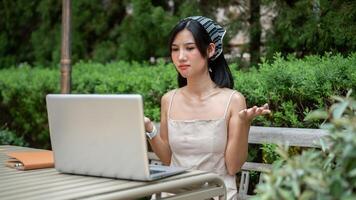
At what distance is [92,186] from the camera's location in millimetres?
1787

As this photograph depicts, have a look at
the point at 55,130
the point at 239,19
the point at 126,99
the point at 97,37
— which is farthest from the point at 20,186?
the point at 97,37

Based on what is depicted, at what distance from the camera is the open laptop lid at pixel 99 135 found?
1.73 m

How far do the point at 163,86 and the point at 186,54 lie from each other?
118 centimetres

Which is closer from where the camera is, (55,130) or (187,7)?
(55,130)

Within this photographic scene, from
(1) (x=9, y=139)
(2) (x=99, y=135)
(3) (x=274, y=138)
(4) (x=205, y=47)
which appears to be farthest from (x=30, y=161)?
(1) (x=9, y=139)

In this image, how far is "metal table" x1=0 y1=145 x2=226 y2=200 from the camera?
5.51 feet

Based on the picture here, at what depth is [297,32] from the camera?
13.3 ft

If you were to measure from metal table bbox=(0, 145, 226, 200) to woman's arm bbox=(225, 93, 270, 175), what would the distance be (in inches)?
11.8

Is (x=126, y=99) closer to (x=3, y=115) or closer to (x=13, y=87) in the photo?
(x=13, y=87)

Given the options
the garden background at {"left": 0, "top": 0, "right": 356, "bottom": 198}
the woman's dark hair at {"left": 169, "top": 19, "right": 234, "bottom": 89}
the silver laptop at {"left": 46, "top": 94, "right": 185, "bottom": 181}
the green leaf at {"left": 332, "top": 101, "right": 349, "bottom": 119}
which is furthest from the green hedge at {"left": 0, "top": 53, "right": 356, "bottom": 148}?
the green leaf at {"left": 332, "top": 101, "right": 349, "bottom": 119}

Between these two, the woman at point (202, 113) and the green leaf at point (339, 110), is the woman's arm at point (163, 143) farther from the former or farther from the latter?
the green leaf at point (339, 110)

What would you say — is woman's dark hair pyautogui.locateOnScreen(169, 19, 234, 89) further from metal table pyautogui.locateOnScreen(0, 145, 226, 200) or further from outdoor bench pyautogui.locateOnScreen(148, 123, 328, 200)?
metal table pyautogui.locateOnScreen(0, 145, 226, 200)

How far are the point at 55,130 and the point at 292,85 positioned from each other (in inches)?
53.5

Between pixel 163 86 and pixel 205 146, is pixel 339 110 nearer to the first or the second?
pixel 205 146
